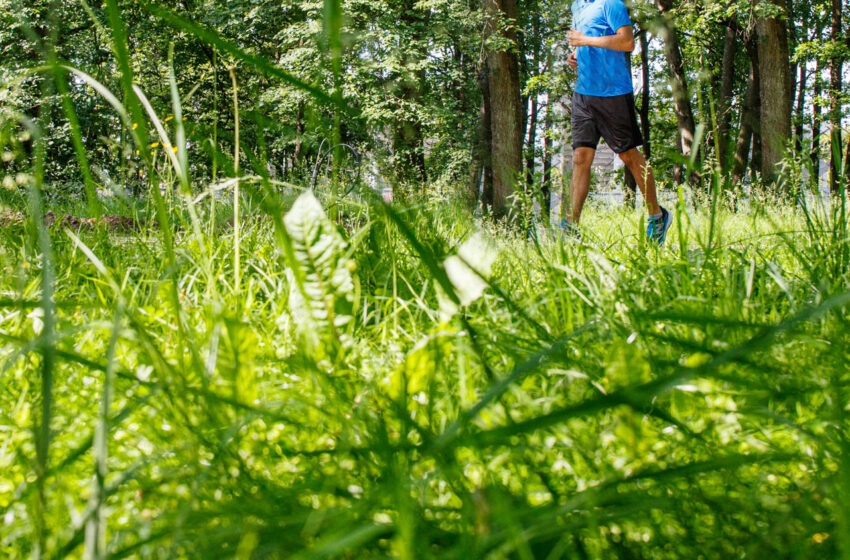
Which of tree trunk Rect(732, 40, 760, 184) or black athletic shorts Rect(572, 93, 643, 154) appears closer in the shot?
black athletic shorts Rect(572, 93, 643, 154)

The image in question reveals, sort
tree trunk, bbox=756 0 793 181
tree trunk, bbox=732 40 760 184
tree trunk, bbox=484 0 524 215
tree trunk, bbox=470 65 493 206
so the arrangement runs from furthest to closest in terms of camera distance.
A: tree trunk, bbox=470 65 493 206 → tree trunk, bbox=732 40 760 184 → tree trunk, bbox=484 0 524 215 → tree trunk, bbox=756 0 793 181

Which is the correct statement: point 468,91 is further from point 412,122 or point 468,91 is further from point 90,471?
point 90,471

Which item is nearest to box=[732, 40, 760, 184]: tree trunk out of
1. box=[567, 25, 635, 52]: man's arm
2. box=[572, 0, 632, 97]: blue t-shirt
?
box=[572, 0, 632, 97]: blue t-shirt

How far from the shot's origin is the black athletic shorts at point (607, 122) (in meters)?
4.42

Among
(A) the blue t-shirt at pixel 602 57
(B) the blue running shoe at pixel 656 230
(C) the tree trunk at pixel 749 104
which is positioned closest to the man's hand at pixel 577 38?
(A) the blue t-shirt at pixel 602 57

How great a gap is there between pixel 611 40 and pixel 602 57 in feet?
0.73

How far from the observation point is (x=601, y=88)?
4703mm

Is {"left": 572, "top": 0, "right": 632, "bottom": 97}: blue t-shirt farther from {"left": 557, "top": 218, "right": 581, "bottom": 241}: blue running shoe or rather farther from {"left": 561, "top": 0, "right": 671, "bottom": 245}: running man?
{"left": 557, "top": 218, "right": 581, "bottom": 241}: blue running shoe

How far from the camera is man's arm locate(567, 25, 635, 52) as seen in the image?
4.39 meters

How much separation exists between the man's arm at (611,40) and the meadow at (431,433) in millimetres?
3352

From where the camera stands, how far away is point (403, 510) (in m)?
0.47

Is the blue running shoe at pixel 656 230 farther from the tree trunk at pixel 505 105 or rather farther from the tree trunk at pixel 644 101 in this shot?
the tree trunk at pixel 644 101

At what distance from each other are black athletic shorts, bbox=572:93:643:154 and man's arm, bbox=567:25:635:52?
36 centimetres

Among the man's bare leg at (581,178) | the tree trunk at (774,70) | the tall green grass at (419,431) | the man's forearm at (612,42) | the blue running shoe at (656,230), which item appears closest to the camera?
the tall green grass at (419,431)
